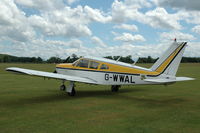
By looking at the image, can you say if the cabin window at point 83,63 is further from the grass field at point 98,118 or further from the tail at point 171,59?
the tail at point 171,59

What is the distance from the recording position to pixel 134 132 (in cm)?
551

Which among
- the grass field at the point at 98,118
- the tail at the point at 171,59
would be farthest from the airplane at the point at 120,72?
the grass field at the point at 98,118

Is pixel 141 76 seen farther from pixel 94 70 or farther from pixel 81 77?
pixel 81 77

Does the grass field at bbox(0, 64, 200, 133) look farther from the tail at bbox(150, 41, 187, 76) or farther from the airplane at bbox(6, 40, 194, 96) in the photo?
the tail at bbox(150, 41, 187, 76)

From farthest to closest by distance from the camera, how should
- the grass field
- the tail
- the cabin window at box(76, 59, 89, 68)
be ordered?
1. the cabin window at box(76, 59, 89, 68)
2. the tail
3. the grass field

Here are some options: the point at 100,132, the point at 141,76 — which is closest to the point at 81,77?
the point at 141,76

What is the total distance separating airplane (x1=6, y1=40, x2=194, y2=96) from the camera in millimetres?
10375

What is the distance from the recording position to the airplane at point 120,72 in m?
10.4

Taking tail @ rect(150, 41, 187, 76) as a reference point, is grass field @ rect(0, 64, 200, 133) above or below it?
below

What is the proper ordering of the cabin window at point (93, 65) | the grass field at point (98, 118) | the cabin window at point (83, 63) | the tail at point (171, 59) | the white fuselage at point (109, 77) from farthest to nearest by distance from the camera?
1. the cabin window at point (83, 63)
2. the cabin window at point (93, 65)
3. the white fuselage at point (109, 77)
4. the tail at point (171, 59)
5. the grass field at point (98, 118)

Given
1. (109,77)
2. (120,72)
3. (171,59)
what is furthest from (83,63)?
(171,59)

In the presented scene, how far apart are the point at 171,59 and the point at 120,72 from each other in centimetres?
261

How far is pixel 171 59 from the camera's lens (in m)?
10.5

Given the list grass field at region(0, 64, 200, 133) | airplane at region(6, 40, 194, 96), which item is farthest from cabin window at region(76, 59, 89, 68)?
grass field at region(0, 64, 200, 133)
